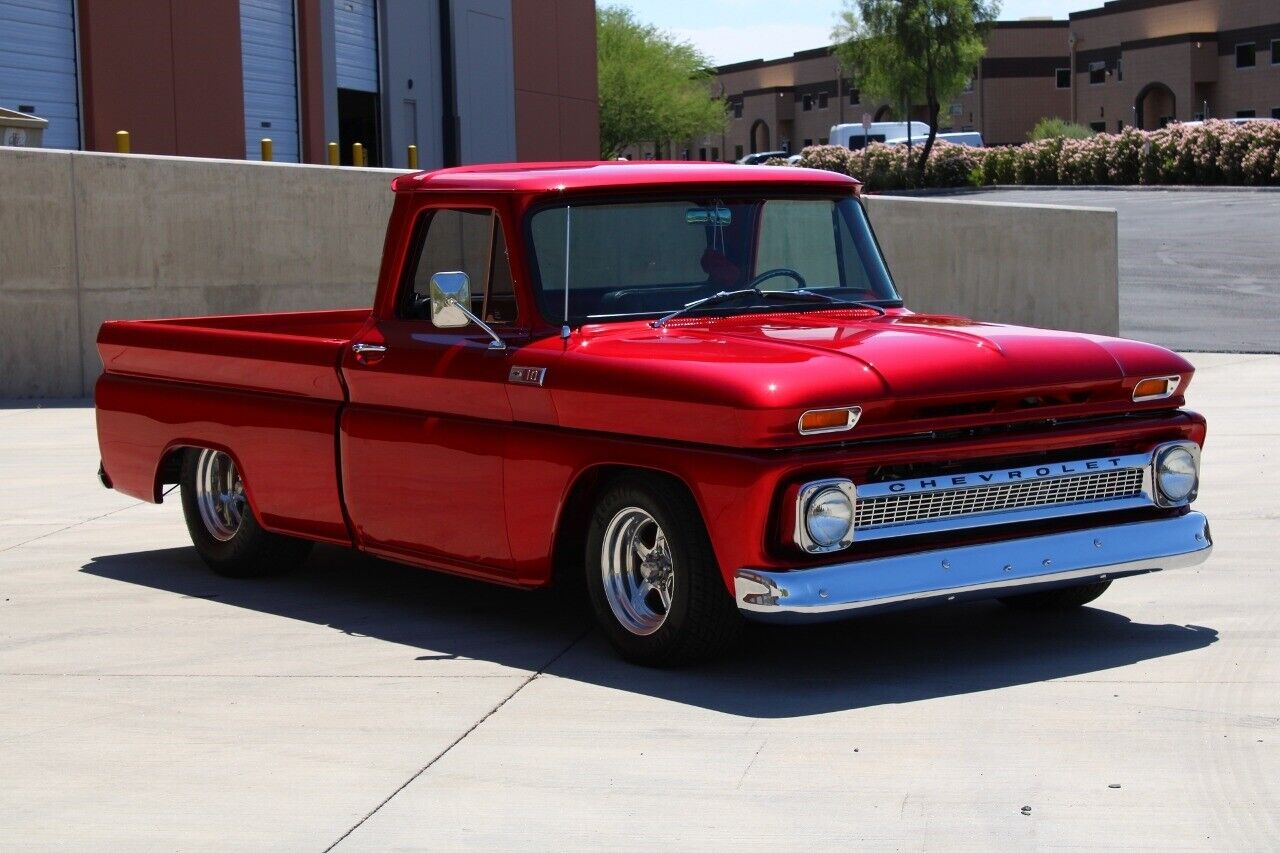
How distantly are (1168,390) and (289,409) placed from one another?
3.39m

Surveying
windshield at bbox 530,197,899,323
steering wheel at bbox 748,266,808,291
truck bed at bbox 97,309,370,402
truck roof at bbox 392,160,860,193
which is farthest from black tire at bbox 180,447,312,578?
steering wheel at bbox 748,266,808,291

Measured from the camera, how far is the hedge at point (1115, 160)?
46312 millimetres

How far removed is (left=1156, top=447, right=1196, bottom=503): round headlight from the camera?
259 inches

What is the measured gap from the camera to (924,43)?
226 feet

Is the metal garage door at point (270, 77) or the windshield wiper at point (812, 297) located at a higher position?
the metal garage door at point (270, 77)

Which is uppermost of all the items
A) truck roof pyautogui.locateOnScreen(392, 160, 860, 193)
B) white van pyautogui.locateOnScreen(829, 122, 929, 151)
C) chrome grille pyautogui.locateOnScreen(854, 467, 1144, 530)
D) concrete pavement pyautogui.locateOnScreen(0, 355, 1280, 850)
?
white van pyautogui.locateOnScreen(829, 122, 929, 151)

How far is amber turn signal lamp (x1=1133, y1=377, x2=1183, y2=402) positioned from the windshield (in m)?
1.22

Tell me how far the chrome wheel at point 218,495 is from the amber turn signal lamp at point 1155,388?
390 cm

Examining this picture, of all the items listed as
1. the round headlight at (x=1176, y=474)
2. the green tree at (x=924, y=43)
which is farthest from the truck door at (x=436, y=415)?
the green tree at (x=924, y=43)

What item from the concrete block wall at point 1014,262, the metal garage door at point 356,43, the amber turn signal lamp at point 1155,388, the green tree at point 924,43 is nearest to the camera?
the amber turn signal lamp at point 1155,388

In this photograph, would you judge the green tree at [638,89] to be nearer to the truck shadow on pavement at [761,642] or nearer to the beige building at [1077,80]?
the beige building at [1077,80]

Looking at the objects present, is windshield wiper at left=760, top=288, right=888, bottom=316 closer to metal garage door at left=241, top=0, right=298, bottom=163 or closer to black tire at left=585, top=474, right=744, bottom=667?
black tire at left=585, top=474, right=744, bottom=667

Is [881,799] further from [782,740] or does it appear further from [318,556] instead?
[318,556]

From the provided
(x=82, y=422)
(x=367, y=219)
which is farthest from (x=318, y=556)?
(x=367, y=219)
